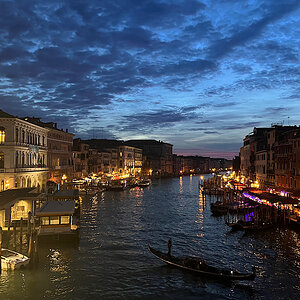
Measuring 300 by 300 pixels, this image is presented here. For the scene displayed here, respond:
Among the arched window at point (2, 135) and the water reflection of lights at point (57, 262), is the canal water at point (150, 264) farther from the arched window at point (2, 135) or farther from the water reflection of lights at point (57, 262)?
the arched window at point (2, 135)

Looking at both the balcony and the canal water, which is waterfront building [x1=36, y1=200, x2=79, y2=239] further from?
the balcony

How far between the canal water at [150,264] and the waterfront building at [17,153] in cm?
1090

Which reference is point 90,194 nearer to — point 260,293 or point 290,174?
point 290,174

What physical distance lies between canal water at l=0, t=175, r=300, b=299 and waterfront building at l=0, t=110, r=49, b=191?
1090cm

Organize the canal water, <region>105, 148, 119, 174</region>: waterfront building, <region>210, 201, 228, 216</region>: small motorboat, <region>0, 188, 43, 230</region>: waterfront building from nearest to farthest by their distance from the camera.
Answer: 1. the canal water
2. <region>0, 188, 43, 230</region>: waterfront building
3. <region>210, 201, 228, 216</region>: small motorboat
4. <region>105, 148, 119, 174</region>: waterfront building

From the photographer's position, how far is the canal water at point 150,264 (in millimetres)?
17859

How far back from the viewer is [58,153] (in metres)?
62.7

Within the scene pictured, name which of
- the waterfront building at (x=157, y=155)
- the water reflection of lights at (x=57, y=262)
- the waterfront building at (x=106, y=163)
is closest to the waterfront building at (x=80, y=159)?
the waterfront building at (x=106, y=163)

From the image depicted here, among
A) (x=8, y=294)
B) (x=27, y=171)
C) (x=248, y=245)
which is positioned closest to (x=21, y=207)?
(x=27, y=171)

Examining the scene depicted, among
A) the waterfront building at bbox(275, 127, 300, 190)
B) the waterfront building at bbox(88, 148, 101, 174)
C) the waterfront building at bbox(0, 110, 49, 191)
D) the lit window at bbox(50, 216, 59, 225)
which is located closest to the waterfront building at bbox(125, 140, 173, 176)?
the waterfront building at bbox(88, 148, 101, 174)

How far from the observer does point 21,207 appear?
3167 centimetres

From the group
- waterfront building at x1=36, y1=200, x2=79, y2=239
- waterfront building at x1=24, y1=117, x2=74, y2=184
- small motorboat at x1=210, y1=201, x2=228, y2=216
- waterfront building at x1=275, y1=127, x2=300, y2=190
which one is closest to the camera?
waterfront building at x1=36, y1=200, x2=79, y2=239

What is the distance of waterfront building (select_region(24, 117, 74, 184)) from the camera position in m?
58.8

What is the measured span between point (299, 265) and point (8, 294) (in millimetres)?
18001
